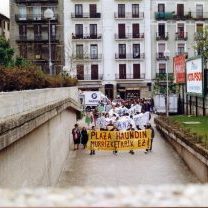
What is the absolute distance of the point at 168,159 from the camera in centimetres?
2862

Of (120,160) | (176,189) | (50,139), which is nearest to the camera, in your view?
(176,189)

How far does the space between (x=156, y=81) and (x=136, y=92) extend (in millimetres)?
4607

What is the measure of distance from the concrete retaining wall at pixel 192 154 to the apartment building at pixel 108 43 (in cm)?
4883

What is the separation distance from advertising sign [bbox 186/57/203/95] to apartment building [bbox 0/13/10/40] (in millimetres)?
45131

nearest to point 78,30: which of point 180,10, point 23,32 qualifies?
point 23,32

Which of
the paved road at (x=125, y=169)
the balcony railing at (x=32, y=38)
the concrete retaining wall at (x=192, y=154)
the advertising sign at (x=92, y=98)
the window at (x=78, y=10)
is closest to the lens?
the concrete retaining wall at (x=192, y=154)

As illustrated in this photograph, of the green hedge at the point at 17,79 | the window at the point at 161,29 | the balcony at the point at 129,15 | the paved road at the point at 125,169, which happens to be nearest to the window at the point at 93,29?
the balcony at the point at 129,15

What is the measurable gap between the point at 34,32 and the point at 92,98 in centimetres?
2452

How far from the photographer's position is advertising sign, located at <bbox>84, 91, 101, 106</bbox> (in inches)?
2387

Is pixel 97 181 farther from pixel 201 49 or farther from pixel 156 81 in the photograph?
pixel 156 81

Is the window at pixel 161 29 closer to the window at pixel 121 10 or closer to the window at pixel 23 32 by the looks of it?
the window at pixel 121 10

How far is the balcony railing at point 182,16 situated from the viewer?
82938mm

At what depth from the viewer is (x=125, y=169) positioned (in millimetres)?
25797

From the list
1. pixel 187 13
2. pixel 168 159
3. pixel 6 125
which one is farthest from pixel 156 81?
pixel 6 125
